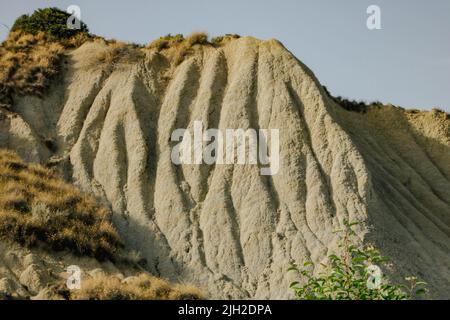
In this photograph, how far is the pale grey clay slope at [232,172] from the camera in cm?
2761

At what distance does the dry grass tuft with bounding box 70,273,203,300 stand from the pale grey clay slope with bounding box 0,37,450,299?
200 inches

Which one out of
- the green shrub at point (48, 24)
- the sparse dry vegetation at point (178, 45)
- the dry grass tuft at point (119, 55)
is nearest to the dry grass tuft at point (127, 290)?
the sparse dry vegetation at point (178, 45)

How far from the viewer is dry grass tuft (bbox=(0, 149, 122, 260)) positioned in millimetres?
25109

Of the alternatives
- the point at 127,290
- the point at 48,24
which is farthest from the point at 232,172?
the point at 48,24

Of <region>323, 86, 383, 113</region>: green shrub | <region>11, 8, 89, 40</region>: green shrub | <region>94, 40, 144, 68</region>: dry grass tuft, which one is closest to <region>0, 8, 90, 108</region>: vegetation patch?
<region>11, 8, 89, 40</region>: green shrub

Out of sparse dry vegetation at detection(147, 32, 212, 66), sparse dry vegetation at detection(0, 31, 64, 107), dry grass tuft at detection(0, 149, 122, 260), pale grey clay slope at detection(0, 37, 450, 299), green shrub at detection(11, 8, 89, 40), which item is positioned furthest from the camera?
green shrub at detection(11, 8, 89, 40)

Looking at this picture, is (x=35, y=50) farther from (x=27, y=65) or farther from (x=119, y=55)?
(x=119, y=55)

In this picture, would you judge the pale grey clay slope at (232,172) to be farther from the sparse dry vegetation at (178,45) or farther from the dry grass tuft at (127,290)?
the dry grass tuft at (127,290)

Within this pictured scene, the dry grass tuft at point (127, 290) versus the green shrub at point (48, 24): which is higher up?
the green shrub at point (48, 24)

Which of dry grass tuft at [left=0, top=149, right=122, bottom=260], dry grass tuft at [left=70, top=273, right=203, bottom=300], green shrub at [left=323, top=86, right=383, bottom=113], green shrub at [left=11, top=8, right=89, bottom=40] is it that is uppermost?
green shrub at [left=11, top=8, right=89, bottom=40]

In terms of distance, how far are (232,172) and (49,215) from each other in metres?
8.09

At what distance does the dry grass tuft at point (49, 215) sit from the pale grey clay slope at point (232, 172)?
157 cm

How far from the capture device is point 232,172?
1187 inches

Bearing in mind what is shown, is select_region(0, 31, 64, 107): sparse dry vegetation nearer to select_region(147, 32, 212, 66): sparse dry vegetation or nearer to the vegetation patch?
the vegetation patch
